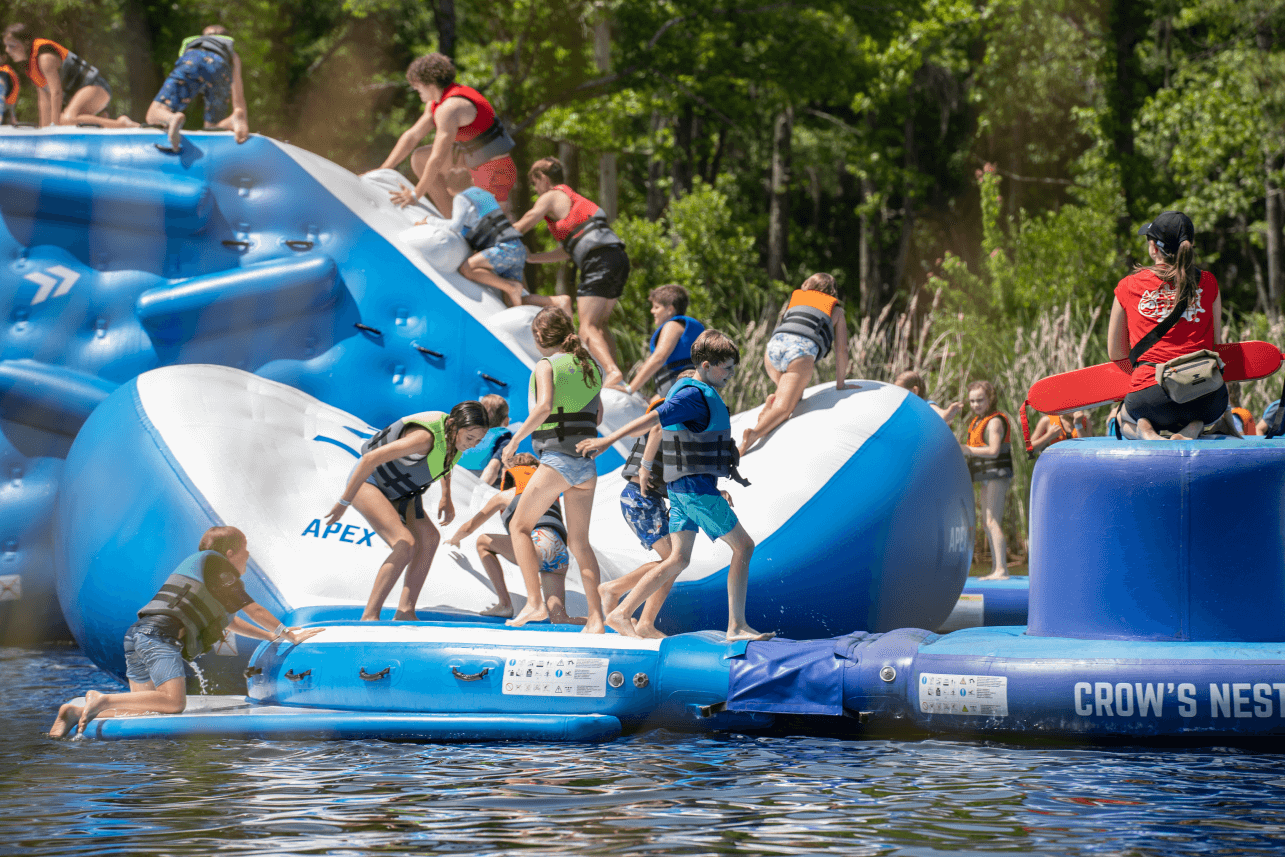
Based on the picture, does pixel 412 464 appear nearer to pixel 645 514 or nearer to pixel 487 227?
pixel 645 514

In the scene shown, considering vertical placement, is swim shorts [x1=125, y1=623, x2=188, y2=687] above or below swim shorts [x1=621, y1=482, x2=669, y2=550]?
below

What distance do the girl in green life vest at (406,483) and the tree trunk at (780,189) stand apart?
15853 millimetres

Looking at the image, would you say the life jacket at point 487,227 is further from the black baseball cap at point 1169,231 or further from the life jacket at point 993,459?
the black baseball cap at point 1169,231

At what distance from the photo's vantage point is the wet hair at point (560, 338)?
6164 millimetres

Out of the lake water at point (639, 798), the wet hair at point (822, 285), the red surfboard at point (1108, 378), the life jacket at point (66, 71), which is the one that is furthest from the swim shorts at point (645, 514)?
the life jacket at point (66, 71)

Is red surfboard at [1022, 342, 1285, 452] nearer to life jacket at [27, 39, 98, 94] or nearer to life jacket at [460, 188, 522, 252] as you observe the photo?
life jacket at [460, 188, 522, 252]

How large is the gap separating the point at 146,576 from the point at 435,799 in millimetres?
2927

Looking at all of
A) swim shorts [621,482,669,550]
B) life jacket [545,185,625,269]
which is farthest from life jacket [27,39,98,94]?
swim shorts [621,482,669,550]

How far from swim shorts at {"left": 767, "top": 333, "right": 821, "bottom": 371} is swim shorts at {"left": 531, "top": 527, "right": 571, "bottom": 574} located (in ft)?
5.14

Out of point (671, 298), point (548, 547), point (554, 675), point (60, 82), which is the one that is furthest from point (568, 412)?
point (60, 82)

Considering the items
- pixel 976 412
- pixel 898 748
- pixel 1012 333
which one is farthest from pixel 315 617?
pixel 1012 333

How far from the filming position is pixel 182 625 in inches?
228

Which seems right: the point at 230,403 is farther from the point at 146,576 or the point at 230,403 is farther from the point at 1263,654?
the point at 1263,654

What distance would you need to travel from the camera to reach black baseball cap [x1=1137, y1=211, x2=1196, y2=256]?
532 cm
